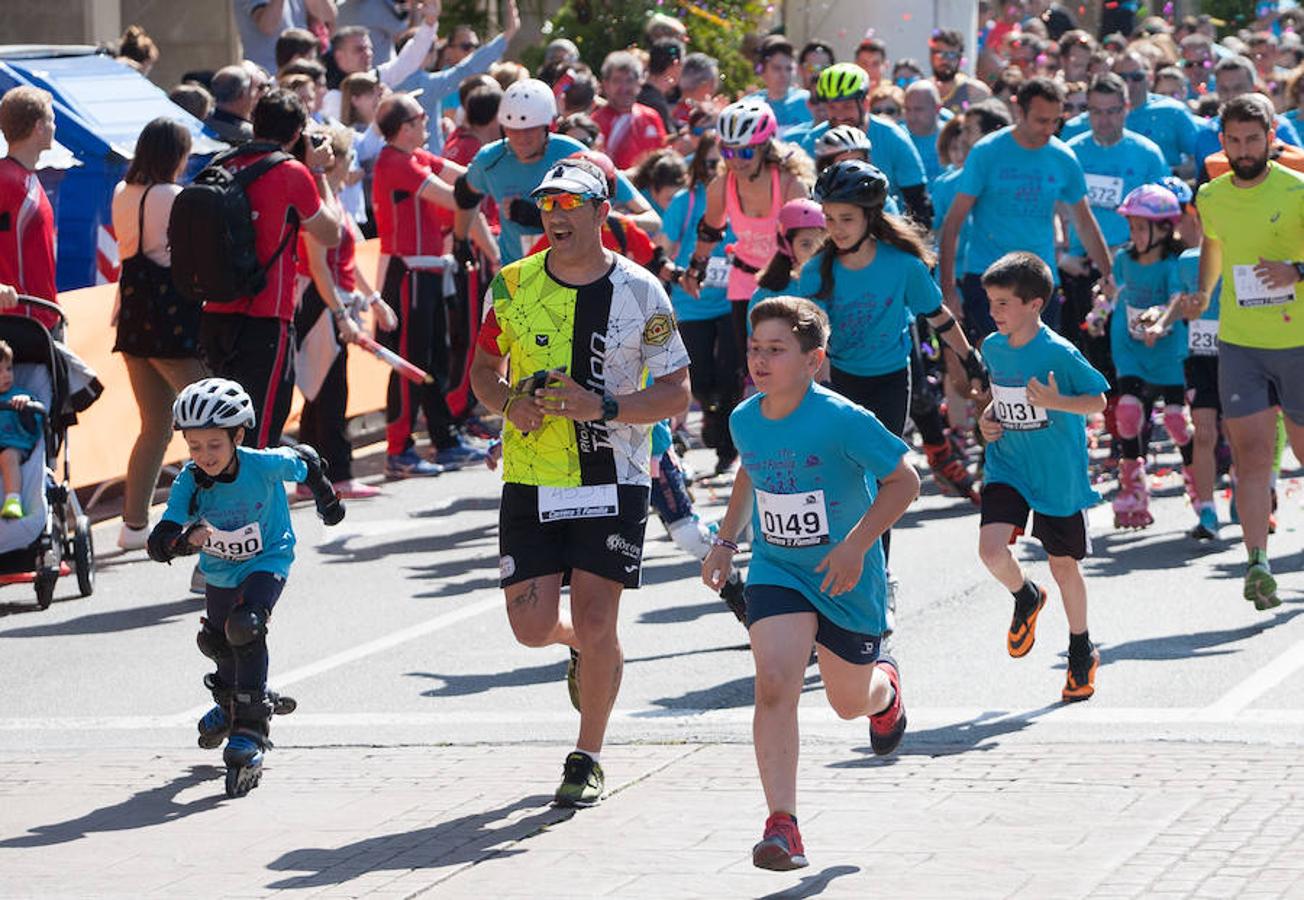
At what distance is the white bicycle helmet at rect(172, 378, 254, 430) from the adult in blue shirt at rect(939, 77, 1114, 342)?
532 centimetres

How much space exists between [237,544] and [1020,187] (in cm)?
597

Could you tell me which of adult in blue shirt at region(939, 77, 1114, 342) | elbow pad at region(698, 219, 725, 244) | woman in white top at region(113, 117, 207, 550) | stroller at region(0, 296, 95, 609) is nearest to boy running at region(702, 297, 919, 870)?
stroller at region(0, 296, 95, 609)

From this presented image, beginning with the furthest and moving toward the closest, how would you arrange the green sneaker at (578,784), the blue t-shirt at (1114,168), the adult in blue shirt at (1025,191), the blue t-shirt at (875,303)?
the blue t-shirt at (1114,168), the adult in blue shirt at (1025,191), the blue t-shirt at (875,303), the green sneaker at (578,784)

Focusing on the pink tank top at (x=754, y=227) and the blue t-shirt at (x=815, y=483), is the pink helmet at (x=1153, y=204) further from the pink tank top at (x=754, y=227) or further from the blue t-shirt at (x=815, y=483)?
the blue t-shirt at (x=815, y=483)

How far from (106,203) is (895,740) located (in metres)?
8.82

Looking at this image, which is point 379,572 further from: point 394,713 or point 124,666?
point 394,713

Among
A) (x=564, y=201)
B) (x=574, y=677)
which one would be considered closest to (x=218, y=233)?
(x=574, y=677)

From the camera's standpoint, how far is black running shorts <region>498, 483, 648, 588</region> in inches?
302

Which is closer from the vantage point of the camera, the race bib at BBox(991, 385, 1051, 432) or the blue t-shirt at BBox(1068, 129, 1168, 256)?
the race bib at BBox(991, 385, 1051, 432)

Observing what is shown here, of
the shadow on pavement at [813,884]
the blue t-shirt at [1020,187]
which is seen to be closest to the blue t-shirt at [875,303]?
the shadow on pavement at [813,884]

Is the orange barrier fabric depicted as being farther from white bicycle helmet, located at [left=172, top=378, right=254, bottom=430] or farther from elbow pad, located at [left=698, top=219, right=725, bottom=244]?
white bicycle helmet, located at [left=172, top=378, right=254, bottom=430]

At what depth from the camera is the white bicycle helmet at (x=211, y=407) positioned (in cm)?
838

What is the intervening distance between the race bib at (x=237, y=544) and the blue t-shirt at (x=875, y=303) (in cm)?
234

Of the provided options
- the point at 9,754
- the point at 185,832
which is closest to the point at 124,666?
the point at 9,754
